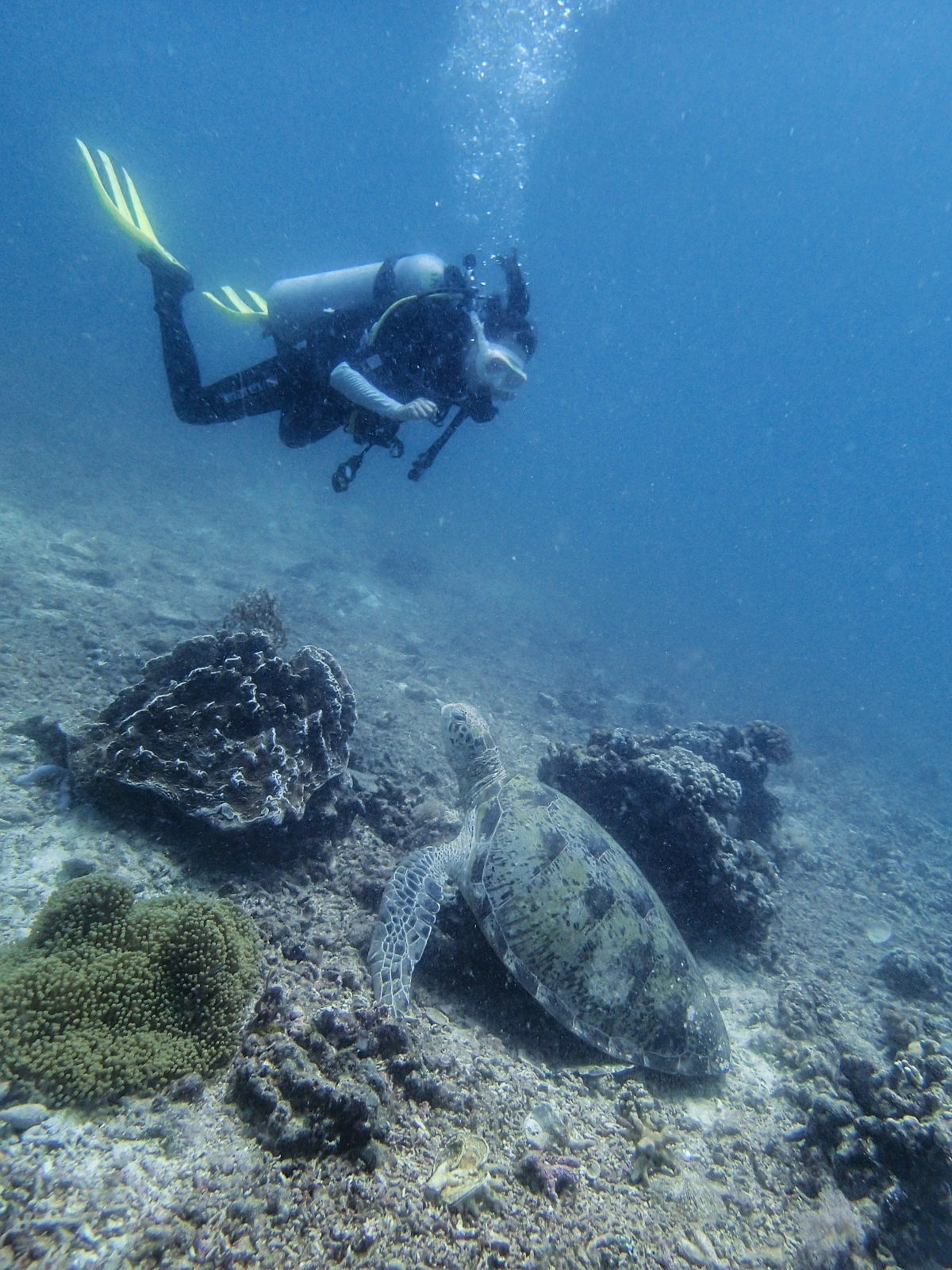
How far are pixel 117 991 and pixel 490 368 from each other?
666 cm

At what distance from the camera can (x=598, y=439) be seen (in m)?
130

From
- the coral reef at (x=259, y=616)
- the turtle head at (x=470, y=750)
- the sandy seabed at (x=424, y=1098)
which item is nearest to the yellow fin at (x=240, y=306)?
the coral reef at (x=259, y=616)

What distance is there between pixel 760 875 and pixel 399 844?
11.3 ft

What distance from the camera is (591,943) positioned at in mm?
3430

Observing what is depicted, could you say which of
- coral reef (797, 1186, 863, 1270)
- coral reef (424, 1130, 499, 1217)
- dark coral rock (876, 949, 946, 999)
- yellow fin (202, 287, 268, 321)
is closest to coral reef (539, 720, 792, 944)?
dark coral rock (876, 949, 946, 999)

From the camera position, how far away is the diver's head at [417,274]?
6.82m

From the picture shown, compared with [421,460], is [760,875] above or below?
below

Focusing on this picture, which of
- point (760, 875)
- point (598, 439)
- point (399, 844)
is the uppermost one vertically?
point (598, 439)

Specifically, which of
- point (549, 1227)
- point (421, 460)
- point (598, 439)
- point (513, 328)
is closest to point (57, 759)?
point (549, 1227)

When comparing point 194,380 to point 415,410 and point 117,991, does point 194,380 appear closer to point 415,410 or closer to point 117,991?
point 415,410

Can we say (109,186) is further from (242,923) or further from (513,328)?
(242,923)

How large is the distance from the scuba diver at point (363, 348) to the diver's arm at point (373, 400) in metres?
0.01

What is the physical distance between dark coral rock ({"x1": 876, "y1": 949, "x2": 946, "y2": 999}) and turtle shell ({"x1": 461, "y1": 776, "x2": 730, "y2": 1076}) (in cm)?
311

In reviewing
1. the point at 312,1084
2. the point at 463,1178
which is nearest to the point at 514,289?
the point at 312,1084
